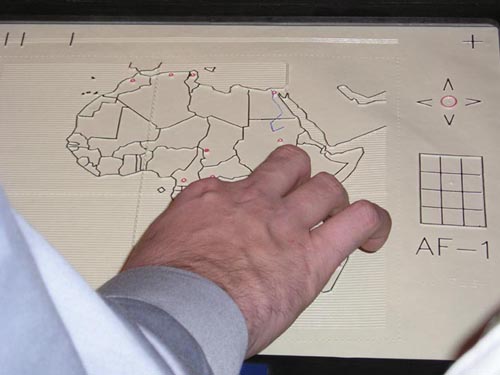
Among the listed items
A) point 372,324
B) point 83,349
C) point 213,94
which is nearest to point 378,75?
point 213,94

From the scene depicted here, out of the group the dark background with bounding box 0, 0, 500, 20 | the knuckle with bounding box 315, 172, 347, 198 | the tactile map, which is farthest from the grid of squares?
the dark background with bounding box 0, 0, 500, 20

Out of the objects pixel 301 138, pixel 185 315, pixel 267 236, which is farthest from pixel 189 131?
pixel 185 315

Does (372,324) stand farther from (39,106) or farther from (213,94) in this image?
(39,106)

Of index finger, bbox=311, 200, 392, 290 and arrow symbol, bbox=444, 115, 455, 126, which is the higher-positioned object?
arrow symbol, bbox=444, 115, 455, 126

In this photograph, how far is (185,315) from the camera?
65 centimetres

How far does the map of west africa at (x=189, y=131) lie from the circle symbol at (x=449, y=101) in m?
0.11

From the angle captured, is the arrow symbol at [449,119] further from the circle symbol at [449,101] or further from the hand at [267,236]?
the hand at [267,236]

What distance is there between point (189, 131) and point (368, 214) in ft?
0.82

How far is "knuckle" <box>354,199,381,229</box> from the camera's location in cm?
83

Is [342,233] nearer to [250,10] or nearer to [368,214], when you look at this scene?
[368,214]

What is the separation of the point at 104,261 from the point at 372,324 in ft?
0.92

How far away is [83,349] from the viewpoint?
0.52 m

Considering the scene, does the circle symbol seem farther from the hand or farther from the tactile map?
the hand

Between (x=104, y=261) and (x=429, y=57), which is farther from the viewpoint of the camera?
(x=429, y=57)
